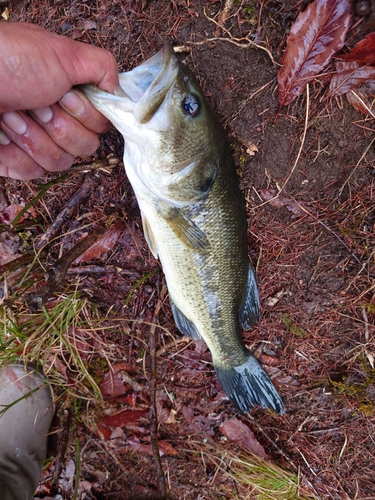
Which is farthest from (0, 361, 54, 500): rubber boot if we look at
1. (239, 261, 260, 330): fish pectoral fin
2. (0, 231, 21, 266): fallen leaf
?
(239, 261, 260, 330): fish pectoral fin

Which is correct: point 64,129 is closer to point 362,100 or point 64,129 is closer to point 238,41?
point 238,41

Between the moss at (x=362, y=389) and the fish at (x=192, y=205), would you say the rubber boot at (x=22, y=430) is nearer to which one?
the fish at (x=192, y=205)

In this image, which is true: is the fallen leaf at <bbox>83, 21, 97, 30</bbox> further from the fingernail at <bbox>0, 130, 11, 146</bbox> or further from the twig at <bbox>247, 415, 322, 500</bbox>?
the twig at <bbox>247, 415, 322, 500</bbox>

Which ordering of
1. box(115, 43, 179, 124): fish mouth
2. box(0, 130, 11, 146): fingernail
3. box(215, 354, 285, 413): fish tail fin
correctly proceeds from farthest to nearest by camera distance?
box(215, 354, 285, 413): fish tail fin → box(0, 130, 11, 146): fingernail → box(115, 43, 179, 124): fish mouth

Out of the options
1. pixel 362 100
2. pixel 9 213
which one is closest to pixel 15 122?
pixel 9 213

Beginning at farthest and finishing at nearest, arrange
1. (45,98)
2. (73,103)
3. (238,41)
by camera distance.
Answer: (238,41) < (73,103) < (45,98)

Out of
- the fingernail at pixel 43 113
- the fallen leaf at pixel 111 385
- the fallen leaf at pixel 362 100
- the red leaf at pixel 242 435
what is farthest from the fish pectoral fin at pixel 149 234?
the red leaf at pixel 242 435
